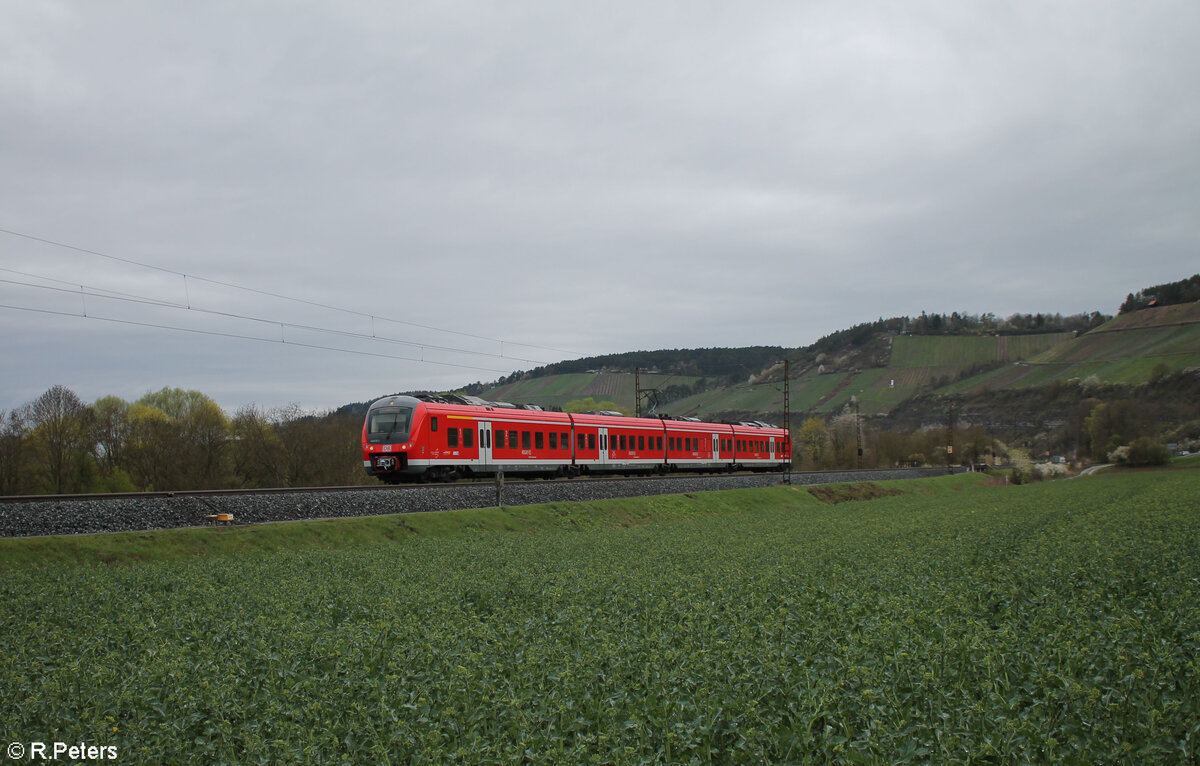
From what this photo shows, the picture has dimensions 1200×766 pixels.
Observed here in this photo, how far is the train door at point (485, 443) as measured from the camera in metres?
34.2

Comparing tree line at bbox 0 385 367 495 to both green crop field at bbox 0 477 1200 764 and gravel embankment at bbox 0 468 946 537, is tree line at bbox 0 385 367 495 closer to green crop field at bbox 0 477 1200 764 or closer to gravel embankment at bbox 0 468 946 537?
gravel embankment at bbox 0 468 946 537

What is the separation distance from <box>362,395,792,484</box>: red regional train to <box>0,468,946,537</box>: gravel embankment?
2.68m

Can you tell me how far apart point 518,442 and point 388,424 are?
6.69 metres

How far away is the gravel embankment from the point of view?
63.7 ft

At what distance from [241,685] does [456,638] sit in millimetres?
2314

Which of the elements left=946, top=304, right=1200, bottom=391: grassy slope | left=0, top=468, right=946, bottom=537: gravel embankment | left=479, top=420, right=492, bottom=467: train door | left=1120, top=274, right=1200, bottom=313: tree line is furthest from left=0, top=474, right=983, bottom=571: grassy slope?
left=1120, top=274, right=1200, bottom=313: tree line

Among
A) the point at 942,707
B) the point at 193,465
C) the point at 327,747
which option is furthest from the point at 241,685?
the point at 193,465

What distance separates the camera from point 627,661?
773 centimetres

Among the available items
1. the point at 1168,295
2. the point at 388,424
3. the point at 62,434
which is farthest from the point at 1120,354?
the point at 62,434

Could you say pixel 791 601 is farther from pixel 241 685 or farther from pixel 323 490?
pixel 323 490

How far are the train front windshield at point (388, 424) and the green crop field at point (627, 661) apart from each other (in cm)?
1600

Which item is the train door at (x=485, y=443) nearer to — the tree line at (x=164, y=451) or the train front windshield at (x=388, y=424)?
the train front windshield at (x=388, y=424)

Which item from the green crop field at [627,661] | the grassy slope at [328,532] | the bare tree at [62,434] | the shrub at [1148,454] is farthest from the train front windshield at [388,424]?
the shrub at [1148,454]

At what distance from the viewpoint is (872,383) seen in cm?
17450
